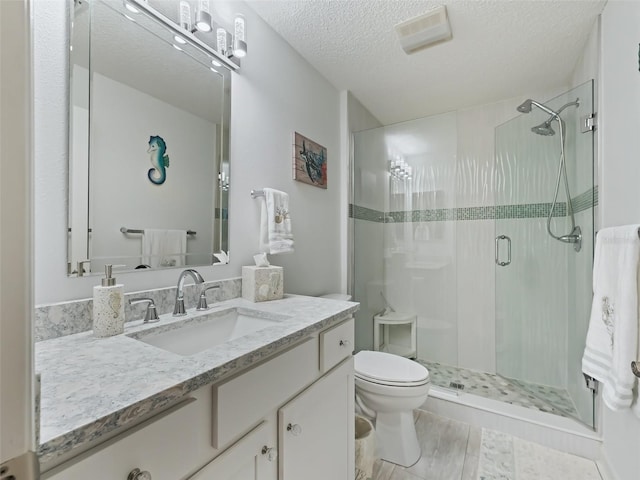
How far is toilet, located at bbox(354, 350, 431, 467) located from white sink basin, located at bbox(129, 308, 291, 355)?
31.0 inches

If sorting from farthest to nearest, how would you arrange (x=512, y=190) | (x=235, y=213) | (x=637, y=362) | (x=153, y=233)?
(x=512, y=190), (x=235, y=213), (x=153, y=233), (x=637, y=362)

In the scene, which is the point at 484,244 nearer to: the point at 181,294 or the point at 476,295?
the point at 476,295

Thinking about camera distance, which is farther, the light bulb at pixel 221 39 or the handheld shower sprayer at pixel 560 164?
the handheld shower sprayer at pixel 560 164

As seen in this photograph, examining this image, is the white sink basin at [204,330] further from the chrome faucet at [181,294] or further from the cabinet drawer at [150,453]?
the cabinet drawer at [150,453]

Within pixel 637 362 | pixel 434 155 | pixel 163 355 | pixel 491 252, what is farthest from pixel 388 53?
pixel 163 355

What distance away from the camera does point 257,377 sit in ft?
2.49

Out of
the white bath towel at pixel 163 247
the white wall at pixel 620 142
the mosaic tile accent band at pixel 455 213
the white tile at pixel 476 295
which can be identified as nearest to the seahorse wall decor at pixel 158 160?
the white bath towel at pixel 163 247

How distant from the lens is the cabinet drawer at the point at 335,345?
3.43 feet

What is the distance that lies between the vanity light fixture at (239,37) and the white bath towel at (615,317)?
1.69m

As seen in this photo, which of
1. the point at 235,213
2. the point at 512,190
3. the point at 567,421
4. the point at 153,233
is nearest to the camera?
the point at 153,233

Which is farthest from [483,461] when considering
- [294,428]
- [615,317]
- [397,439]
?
[294,428]

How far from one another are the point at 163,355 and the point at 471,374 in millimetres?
2528

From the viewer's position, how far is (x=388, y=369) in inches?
66.7

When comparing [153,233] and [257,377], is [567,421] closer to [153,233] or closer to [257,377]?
[257,377]
